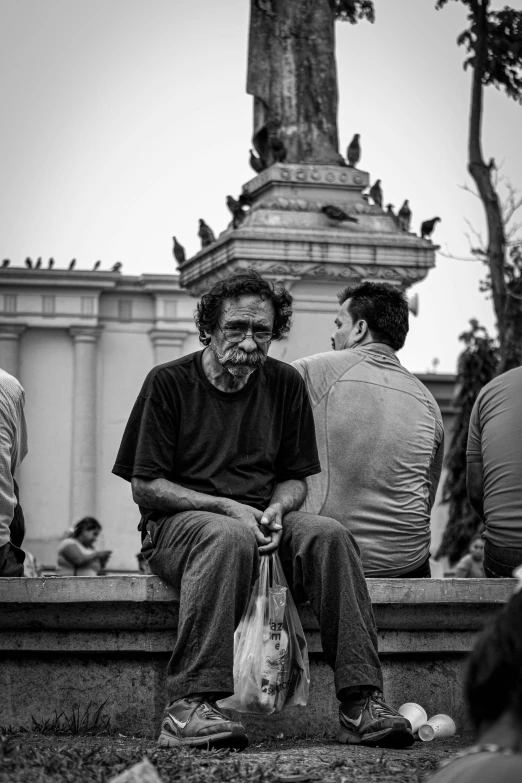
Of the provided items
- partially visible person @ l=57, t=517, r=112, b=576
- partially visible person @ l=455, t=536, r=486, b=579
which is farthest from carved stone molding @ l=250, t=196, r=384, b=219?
partially visible person @ l=57, t=517, r=112, b=576

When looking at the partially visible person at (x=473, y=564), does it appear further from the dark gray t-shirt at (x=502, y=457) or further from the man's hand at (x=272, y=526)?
the man's hand at (x=272, y=526)

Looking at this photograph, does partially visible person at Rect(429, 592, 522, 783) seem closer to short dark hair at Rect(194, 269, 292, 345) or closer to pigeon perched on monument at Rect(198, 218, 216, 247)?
short dark hair at Rect(194, 269, 292, 345)

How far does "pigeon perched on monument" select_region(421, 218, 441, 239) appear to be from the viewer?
1056 cm

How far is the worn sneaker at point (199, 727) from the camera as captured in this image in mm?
4609

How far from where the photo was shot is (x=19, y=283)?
19.9 meters

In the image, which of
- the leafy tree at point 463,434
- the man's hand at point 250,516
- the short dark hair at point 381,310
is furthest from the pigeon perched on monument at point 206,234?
the leafy tree at point 463,434

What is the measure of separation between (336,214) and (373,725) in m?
5.92

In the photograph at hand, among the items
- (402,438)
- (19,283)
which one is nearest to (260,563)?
(402,438)

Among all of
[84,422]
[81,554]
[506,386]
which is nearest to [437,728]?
[506,386]

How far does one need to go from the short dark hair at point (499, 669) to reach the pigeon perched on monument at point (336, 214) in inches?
310

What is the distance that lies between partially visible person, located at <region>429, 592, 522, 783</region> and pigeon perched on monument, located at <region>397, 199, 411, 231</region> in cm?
824

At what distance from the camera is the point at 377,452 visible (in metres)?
5.99

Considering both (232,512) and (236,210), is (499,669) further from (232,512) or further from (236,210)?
(236,210)

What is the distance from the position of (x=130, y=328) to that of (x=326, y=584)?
1603 centimetres
